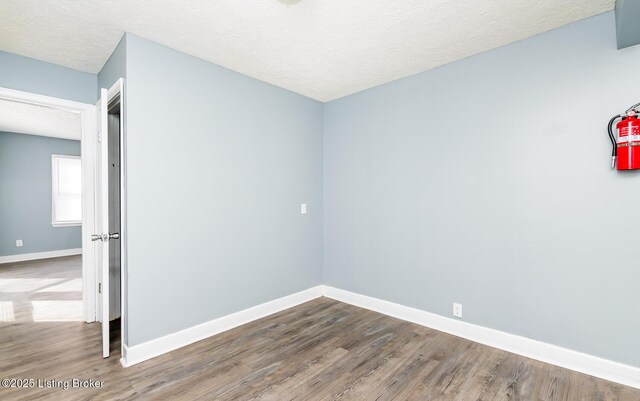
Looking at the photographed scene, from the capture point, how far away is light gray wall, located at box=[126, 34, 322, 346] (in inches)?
94.3

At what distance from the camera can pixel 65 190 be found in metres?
6.64

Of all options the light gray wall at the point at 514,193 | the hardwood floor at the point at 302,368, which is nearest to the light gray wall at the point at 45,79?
the hardwood floor at the point at 302,368

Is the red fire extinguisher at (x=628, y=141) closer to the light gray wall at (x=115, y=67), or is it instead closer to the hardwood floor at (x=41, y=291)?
the light gray wall at (x=115, y=67)

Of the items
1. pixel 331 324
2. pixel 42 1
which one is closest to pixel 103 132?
pixel 42 1

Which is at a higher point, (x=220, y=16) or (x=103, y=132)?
(x=220, y=16)

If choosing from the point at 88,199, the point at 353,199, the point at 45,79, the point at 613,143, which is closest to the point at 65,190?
the point at 88,199

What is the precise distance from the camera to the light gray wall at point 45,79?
8.62 feet

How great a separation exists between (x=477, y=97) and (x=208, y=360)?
3290 millimetres

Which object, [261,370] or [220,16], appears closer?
[220,16]

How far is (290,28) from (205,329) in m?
2.75

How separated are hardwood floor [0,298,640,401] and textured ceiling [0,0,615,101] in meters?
2.63

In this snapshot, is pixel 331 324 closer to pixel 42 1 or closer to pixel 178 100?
pixel 178 100

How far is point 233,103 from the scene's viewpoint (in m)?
3.02

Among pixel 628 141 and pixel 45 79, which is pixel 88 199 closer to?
pixel 45 79
